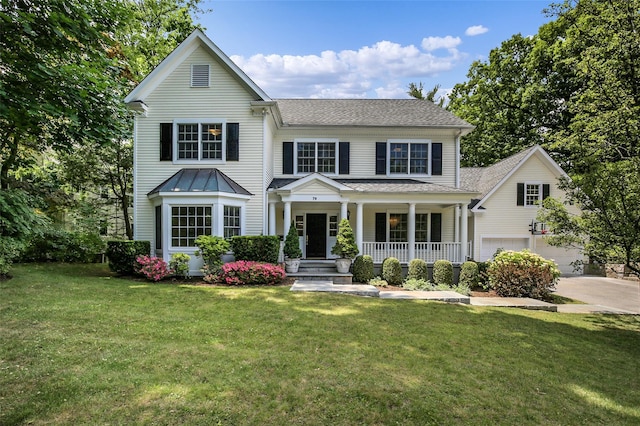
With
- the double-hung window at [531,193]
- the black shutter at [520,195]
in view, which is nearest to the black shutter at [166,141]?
the black shutter at [520,195]

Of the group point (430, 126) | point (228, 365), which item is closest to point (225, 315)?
point (228, 365)

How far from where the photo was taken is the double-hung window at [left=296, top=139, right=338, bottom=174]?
1450 centimetres

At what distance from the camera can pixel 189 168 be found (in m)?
12.6

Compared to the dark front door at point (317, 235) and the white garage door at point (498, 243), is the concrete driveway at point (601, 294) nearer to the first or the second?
the white garage door at point (498, 243)

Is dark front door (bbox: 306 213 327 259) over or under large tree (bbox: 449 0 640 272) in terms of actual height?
under

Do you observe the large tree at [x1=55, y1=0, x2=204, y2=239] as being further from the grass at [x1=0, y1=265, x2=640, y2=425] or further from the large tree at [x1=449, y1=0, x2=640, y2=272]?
the large tree at [x1=449, y1=0, x2=640, y2=272]

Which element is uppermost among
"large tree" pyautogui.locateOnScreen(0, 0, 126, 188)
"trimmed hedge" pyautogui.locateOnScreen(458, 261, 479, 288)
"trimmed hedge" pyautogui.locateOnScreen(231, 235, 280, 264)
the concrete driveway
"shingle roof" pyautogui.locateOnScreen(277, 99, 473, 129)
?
"shingle roof" pyautogui.locateOnScreen(277, 99, 473, 129)

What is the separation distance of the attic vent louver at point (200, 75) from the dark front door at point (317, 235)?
717 cm

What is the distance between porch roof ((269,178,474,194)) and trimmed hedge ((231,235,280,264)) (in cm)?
280

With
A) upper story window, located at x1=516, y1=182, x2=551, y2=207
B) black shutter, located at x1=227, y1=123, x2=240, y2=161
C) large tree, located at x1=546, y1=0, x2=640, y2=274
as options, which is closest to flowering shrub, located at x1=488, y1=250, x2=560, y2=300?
large tree, located at x1=546, y1=0, x2=640, y2=274

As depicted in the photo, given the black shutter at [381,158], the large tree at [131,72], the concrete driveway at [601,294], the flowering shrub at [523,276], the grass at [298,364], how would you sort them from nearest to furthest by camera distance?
the grass at [298,364] < the concrete driveway at [601,294] < the flowering shrub at [523,276] < the black shutter at [381,158] < the large tree at [131,72]

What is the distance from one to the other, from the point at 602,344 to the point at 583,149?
4.13 m

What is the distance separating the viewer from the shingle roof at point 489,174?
16031 millimetres

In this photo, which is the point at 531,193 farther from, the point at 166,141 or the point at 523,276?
the point at 166,141
